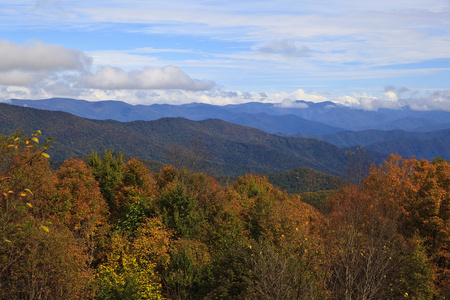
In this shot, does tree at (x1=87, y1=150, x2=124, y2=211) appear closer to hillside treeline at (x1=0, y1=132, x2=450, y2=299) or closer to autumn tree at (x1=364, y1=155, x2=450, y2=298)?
hillside treeline at (x1=0, y1=132, x2=450, y2=299)

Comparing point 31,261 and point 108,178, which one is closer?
point 31,261

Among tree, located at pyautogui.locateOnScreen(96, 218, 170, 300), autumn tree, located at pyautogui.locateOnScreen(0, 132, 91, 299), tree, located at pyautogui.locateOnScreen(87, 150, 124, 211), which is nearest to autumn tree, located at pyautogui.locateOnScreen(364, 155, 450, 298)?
tree, located at pyautogui.locateOnScreen(96, 218, 170, 300)

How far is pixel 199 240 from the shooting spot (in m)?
38.0

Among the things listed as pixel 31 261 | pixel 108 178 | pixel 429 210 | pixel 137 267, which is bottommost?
pixel 137 267

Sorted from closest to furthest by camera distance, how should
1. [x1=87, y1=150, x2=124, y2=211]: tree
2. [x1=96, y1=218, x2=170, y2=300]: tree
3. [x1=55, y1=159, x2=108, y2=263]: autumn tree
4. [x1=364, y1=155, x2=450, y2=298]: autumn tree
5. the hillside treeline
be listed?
the hillside treeline, [x1=96, y1=218, x2=170, y2=300]: tree, [x1=55, y1=159, x2=108, y2=263]: autumn tree, [x1=364, y1=155, x2=450, y2=298]: autumn tree, [x1=87, y1=150, x2=124, y2=211]: tree

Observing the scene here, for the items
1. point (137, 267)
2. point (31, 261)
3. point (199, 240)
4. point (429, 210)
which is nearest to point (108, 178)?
point (199, 240)

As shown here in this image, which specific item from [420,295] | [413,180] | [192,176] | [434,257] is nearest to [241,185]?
[192,176]

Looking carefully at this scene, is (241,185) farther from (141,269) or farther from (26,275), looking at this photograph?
(26,275)

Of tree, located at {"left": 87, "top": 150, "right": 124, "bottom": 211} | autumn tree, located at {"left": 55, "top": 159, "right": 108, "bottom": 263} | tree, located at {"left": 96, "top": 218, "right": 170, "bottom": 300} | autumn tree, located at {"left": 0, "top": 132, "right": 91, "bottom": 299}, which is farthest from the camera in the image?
tree, located at {"left": 87, "top": 150, "right": 124, "bottom": 211}

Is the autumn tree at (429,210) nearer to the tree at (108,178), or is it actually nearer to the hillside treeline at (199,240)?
the hillside treeline at (199,240)

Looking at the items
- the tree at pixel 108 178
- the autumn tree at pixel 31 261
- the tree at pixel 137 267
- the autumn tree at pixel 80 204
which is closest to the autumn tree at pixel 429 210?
the tree at pixel 137 267

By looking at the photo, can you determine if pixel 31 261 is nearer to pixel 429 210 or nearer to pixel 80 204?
pixel 80 204

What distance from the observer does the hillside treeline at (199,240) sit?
61.4ft

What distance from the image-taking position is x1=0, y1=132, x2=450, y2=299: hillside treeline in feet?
61.4
